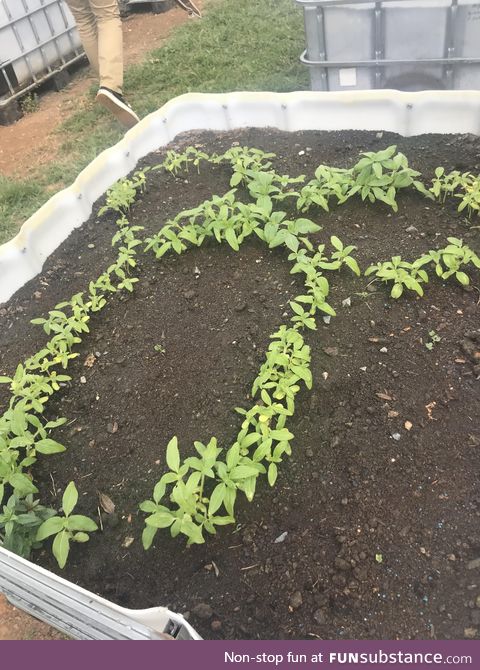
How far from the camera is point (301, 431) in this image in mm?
2096

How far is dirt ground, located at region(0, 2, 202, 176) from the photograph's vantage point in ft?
16.1

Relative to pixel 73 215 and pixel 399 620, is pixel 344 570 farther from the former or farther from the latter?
pixel 73 215

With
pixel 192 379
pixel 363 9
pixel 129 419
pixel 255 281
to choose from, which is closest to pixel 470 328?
pixel 255 281

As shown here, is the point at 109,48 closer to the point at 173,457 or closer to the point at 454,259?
the point at 454,259

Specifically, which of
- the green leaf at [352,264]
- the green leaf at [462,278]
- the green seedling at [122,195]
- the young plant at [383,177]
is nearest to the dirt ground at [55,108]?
the green seedling at [122,195]

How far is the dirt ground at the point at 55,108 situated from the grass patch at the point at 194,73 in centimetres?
15

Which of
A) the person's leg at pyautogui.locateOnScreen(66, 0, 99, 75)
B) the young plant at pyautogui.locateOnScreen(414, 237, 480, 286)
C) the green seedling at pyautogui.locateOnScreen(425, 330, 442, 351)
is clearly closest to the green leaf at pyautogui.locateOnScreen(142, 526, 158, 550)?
the green seedling at pyautogui.locateOnScreen(425, 330, 442, 351)

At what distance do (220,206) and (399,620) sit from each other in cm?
196

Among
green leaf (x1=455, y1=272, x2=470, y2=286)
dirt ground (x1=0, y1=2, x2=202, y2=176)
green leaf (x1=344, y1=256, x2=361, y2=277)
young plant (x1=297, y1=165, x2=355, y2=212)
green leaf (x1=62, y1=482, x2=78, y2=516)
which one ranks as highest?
young plant (x1=297, y1=165, x2=355, y2=212)

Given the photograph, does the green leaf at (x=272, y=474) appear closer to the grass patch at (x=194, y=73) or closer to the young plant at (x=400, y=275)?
the young plant at (x=400, y=275)

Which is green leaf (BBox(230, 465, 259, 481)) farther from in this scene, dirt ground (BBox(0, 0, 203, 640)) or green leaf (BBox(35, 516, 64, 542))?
dirt ground (BBox(0, 0, 203, 640))

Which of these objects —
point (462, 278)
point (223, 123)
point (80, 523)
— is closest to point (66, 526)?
point (80, 523)

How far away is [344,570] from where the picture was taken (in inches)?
69.9

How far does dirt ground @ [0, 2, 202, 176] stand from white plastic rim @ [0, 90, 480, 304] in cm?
159
